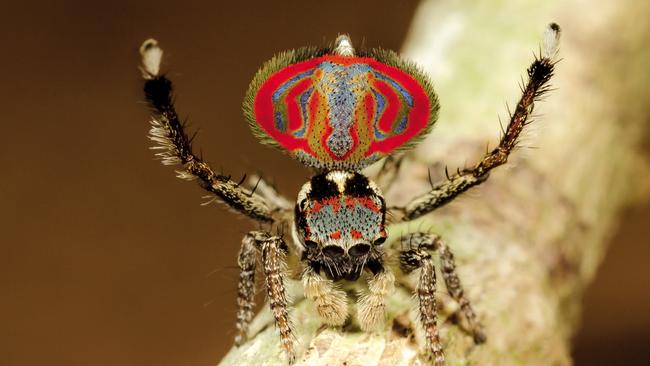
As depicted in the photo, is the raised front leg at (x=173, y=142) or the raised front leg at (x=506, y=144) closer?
the raised front leg at (x=173, y=142)

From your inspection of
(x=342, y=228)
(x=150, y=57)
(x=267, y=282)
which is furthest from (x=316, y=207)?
(x=150, y=57)

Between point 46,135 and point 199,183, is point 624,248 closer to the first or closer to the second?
point 199,183

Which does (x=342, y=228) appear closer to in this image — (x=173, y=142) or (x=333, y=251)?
(x=333, y=251)

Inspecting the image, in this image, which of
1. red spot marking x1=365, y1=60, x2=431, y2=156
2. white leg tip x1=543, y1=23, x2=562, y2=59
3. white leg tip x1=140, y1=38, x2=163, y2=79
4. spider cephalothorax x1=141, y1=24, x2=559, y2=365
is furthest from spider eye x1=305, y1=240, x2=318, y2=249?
white leg tip x1=543, y1=23, x2=562, y2=59

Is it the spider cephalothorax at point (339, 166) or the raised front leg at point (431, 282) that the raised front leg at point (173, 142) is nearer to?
the spider cephalothorax at point (339, 166)

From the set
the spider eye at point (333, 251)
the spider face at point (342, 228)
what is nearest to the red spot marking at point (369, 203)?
the spider face at point (342, 228)

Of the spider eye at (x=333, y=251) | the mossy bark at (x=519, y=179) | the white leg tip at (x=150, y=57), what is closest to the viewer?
the white leg tip at (x=150, y=57)
